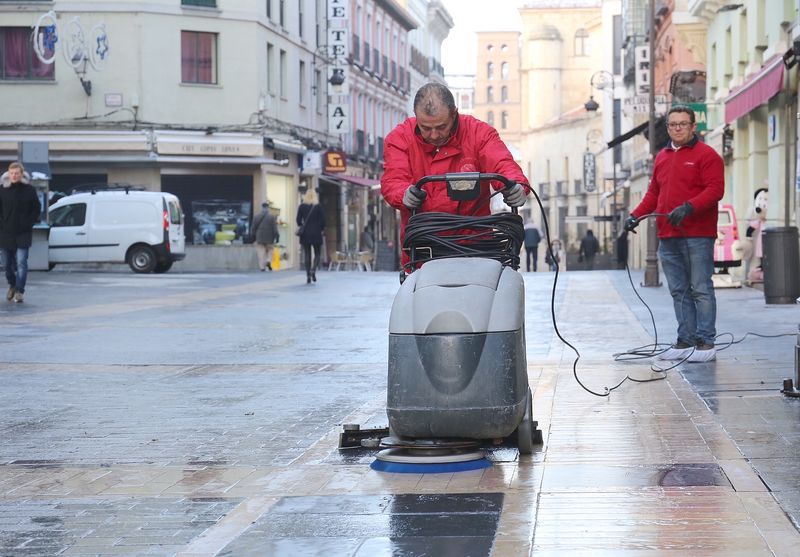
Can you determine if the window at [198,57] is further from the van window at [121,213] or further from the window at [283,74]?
the van window at [121,213]

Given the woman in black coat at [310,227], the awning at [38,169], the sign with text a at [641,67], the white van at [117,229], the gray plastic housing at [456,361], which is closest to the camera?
the gray plastic housing at [456,361]

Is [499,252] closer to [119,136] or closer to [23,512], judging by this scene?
[23,512]

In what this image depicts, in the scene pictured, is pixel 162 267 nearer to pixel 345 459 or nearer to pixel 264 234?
pixel 264 234

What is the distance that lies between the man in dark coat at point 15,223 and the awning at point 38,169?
13462 mm

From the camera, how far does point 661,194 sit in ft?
36.7

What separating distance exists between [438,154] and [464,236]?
1.98 ft

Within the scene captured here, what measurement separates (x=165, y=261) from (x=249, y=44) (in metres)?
11.9

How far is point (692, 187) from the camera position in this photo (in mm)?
10977

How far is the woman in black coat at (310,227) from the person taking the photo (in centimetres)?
2759

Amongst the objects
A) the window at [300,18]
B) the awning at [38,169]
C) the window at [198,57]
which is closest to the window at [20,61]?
the window at [198,57]

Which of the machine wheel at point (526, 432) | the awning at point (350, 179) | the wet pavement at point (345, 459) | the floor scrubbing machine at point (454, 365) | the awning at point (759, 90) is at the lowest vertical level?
the wet pavement at point (345, 459)

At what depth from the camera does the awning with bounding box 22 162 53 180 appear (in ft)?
108

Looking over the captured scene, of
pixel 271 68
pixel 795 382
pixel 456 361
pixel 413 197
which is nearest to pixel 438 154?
pixel 413 197

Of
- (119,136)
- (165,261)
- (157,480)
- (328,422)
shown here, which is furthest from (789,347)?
(119,136)
